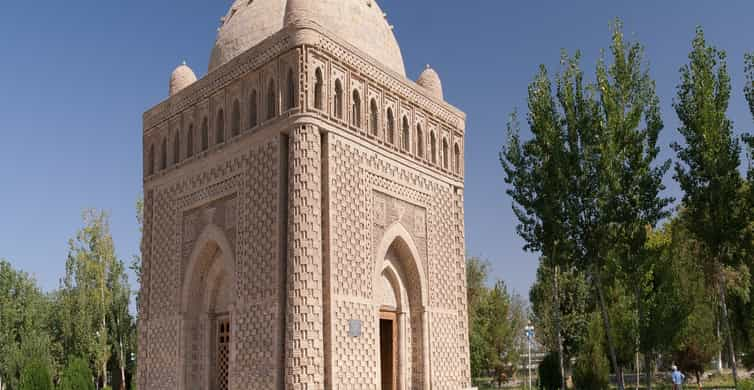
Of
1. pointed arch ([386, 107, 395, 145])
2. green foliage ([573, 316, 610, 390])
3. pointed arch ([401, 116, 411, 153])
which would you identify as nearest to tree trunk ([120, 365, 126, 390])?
green foliage ([573, 316, 610, 390])

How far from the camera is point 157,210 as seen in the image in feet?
46.5

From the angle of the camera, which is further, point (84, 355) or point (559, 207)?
point (84, 355)

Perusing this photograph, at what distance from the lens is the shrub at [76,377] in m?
21.8

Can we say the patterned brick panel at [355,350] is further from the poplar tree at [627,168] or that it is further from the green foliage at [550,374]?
the green foliage at [550,374]

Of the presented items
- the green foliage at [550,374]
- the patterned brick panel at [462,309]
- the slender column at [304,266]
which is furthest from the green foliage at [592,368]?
the slender column at [304,266]

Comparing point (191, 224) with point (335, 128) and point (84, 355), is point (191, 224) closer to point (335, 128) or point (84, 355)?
point (335, 128)

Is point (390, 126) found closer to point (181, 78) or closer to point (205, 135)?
point (205, 135)

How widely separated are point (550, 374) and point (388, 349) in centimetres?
1193

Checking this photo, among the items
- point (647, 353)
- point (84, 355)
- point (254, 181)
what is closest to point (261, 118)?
point (254, 181)

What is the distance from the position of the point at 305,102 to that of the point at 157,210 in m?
5.00

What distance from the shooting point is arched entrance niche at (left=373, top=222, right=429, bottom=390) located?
41.2ft

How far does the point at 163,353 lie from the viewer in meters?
13.2

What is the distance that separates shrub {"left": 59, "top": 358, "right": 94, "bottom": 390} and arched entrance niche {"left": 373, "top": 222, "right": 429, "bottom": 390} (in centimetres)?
1358

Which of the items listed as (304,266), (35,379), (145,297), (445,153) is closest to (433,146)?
(445,153)
